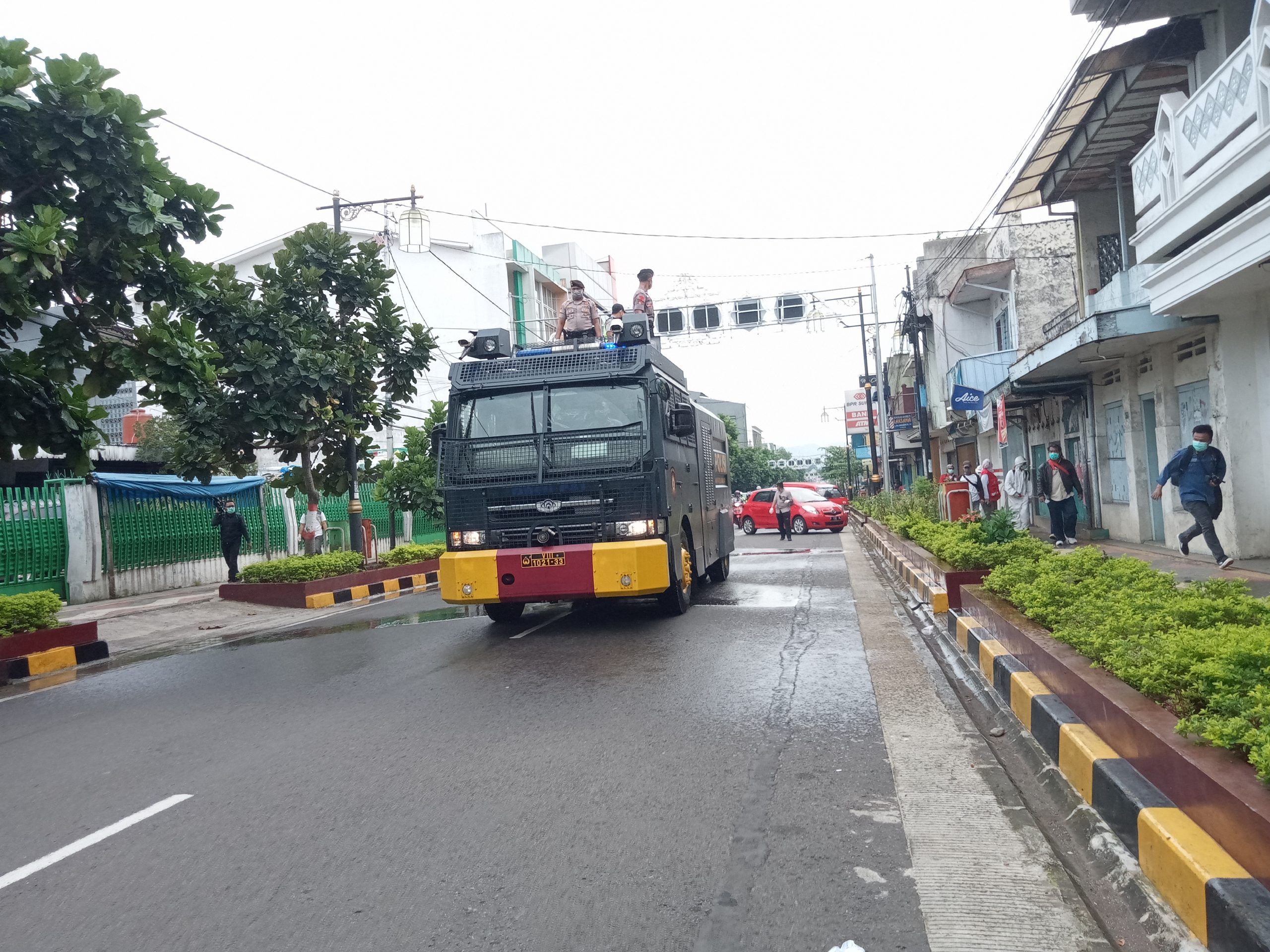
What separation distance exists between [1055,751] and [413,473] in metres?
17.5

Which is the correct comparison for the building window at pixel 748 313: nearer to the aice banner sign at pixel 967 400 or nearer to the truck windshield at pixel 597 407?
the aice banner sign at pixel 967 400

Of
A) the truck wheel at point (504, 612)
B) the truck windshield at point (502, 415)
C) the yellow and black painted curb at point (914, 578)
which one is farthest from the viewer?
the truck wheel at point (504, 612)

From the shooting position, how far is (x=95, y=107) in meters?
7.89

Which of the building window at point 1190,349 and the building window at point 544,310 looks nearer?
the building window at point 1190,349

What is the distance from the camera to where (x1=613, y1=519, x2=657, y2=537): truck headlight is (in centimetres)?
916

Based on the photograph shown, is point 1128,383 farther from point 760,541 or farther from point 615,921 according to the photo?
point 615,921

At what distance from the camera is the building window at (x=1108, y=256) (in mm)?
16969

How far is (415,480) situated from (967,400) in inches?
531

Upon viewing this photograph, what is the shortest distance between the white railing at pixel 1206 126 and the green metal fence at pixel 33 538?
16.5 meters

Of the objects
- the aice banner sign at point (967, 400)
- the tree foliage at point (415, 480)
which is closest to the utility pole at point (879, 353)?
the aice banner sign at point (967, 400)

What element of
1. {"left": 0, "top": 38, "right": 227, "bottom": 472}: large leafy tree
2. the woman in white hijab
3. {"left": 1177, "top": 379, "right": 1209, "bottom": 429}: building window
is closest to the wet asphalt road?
{"left": 0, "top": 38, "right": 227, "bottom": 472}: large leafy tree

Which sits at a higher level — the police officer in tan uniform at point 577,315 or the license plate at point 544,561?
the police officer in tan uniform at point 577,315

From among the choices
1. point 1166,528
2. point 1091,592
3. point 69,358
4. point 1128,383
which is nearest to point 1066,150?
point 1128,383

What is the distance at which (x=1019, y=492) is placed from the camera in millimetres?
19719
